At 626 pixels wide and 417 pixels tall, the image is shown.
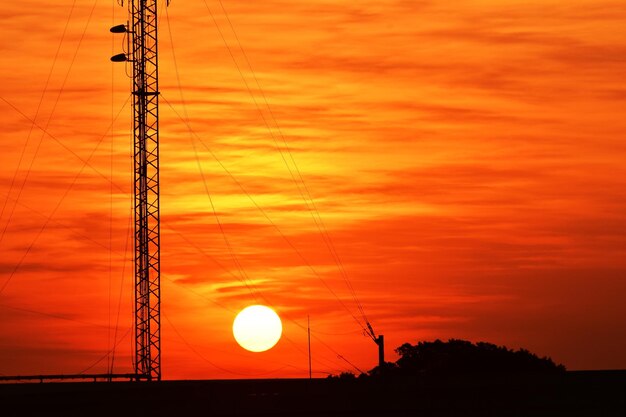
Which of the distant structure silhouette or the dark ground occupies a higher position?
the distant structure silhouette

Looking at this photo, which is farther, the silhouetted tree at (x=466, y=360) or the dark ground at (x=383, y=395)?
the silhouetted tree at (x=466, y=360)

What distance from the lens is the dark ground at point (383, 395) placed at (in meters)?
66.7

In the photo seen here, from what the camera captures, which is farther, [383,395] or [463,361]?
[463,361]

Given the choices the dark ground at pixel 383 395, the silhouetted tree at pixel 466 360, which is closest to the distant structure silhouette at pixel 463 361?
the silhouetted tree at pixel 466 360

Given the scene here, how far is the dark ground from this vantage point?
219 feet

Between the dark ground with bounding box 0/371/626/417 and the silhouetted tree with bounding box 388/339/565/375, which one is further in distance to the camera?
the silhouetted tree with bounding box 388/339/565/375

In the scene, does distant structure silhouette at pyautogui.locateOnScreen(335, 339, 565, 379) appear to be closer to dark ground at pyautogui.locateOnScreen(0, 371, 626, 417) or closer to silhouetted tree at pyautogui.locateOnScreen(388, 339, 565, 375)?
silhouetted tree at pyautogui.locateOnScreen(388, 339, 565, 375)

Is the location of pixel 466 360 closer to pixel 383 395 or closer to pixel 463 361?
pixel 463 361

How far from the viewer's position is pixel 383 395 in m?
71.1

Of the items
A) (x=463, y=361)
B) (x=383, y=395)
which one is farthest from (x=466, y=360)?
(x=383, y=395)

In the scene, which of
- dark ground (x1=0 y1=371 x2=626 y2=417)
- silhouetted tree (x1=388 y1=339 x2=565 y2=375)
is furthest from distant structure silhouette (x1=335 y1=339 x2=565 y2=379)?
dark ground (x1=0 y1=371 x2=626 y2=417)

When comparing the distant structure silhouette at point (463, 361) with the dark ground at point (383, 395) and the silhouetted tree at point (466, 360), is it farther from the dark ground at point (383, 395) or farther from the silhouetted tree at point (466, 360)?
the dark ground at point (383, 395)

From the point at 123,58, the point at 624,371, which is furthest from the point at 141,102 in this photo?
the point at 624,371

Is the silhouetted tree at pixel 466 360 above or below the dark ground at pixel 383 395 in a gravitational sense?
above
